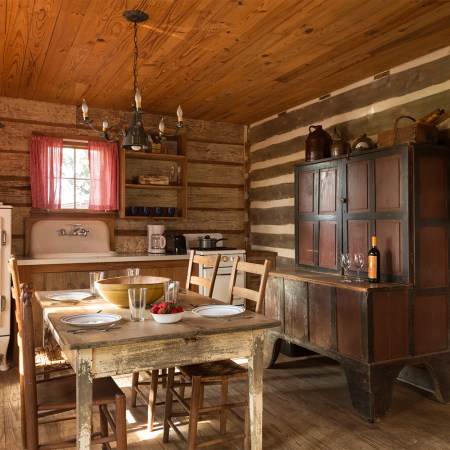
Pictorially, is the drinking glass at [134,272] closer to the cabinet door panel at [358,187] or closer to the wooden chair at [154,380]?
the wooden chair at [154,380]

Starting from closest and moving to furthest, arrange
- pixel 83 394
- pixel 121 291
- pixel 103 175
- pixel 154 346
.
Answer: pixel 83 394 → pixel 154 346 → pixel 121 291 → pixel 103 175

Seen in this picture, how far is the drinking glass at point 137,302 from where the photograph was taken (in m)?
2.21

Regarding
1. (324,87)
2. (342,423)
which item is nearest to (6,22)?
(324,87)

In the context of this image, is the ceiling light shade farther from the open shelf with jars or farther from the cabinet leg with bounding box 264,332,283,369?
the open shelf with jars

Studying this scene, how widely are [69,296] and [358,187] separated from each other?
2.28 meters

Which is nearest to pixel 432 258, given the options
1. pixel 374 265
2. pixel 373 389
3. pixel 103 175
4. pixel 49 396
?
pixel 374 265

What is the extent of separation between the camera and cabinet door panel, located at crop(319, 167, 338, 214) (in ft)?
12.7

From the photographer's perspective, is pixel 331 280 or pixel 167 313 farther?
pixel 331 280

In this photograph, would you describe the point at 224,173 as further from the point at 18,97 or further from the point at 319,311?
the point at 319,311

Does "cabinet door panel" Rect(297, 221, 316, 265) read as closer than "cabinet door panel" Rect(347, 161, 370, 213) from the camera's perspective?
No

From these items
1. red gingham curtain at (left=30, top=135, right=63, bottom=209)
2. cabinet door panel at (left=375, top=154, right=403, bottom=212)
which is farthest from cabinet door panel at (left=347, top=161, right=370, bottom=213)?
red gingham curtain at (left=30, top=135, right=63, bottom=209)

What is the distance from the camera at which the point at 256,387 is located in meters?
2.31

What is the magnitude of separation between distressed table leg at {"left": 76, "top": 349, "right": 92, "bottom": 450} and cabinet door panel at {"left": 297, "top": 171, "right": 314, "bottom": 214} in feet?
8.83

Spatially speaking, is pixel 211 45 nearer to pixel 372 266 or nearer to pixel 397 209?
pixel 397 209
